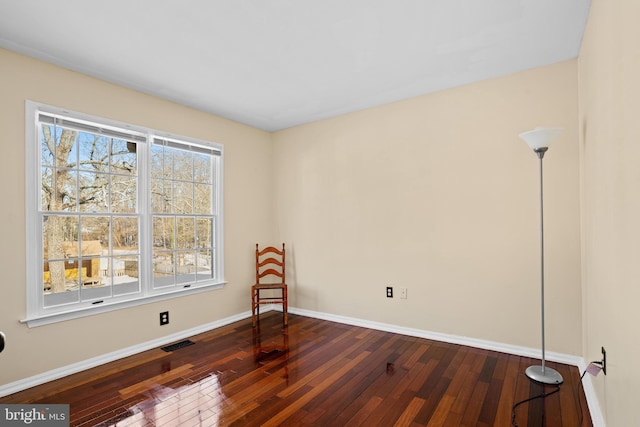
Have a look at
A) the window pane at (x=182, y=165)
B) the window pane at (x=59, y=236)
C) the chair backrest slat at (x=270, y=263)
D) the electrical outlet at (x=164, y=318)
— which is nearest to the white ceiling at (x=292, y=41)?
the window pane at (x=182, y=165)

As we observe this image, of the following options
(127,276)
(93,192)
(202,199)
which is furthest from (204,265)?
(93,192)

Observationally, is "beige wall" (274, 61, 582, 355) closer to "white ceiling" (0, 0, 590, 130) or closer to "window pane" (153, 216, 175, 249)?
"white ceiling" (0, 0, 590, 130)

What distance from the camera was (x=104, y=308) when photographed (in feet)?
10.0

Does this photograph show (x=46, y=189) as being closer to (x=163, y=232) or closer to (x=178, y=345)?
(x=163, y=232)

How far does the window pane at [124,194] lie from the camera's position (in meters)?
3.25

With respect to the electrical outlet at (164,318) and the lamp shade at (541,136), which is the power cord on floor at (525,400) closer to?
the lamp shade at (541,136)

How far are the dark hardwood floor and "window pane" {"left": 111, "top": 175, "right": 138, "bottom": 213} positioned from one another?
142 centimetres

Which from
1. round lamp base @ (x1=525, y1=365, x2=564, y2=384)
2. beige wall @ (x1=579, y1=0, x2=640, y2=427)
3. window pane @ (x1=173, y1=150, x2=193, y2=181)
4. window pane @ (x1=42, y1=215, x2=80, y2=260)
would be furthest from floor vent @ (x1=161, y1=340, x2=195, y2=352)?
beige wall @ (x1=579, y1=0, x2=640, y2=427)

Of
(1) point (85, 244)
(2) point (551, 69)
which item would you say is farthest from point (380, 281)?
(1) point (85, 244)

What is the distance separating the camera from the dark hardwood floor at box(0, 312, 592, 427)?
7.02 feet

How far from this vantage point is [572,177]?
283 centimetres

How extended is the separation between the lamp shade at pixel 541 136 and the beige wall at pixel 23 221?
3252mm

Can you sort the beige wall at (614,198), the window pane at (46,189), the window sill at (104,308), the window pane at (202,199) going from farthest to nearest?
1. the window pane at (202,199)
2. the window pane at (46,189)
3. the window sill at (104,308)
4. the beige wall at (614,198)

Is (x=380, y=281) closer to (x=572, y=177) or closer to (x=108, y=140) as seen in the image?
(x=572, y=177)
